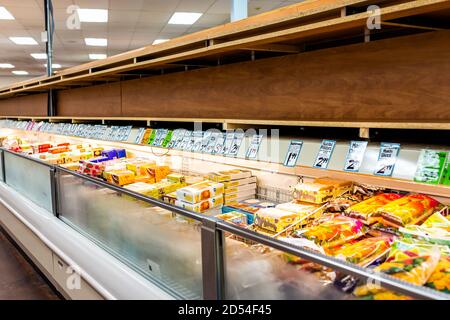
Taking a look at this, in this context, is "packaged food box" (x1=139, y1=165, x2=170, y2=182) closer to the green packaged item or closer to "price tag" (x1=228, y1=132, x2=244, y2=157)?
"price tag" (x1=228, y1=132, x2=244, y2=157)

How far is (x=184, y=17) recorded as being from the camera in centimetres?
779

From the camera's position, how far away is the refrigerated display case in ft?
3.39

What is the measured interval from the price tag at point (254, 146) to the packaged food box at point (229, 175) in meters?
0.14

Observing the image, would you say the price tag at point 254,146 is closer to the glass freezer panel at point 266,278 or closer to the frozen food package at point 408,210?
the frozen food package at point 408,210

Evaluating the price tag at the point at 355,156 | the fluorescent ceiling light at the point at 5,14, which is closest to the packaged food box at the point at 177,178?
the price tag at the point at 355,156

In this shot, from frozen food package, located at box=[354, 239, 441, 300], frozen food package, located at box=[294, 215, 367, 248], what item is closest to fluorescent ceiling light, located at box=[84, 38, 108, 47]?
frozen food package, located at box=[294, 215, 367, 248]

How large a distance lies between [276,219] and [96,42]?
991cm

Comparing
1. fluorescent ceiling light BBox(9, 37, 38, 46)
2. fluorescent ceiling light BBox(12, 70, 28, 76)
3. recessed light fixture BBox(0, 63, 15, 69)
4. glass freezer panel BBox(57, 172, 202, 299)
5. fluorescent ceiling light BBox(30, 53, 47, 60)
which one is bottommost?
glass freezer panel BBox(57, 172, 202, 299)

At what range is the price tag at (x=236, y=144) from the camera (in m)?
2.49

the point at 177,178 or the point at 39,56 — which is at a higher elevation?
the point at 39,56

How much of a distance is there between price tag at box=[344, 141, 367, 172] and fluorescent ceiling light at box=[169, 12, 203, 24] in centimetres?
A: 631

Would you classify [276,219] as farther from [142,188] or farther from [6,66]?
[6,66]

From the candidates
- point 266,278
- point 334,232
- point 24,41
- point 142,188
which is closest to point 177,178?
point 142,188

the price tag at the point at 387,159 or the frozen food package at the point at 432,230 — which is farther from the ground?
the price tag at the point at 387,159
